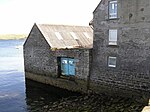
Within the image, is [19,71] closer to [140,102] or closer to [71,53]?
[71,53]

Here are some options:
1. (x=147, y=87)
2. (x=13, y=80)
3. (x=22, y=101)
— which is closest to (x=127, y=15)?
(x=147, y=87)

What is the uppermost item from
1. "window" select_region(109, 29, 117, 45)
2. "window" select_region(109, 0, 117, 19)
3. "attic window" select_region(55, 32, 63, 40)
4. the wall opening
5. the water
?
"window" select_region(109, 0, 117, 19)

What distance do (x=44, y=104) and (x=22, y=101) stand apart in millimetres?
3643

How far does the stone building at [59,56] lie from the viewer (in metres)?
28.4

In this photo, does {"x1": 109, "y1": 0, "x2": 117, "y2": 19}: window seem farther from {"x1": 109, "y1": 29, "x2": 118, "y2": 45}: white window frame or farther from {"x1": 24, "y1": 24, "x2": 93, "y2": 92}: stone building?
{"x1": 24, "y1": 24, "x2": 93, "y2": 92}: stone building

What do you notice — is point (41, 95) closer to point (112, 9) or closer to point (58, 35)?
point (58, 35)

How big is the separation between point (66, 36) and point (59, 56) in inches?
243

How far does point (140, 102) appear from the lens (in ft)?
74.5

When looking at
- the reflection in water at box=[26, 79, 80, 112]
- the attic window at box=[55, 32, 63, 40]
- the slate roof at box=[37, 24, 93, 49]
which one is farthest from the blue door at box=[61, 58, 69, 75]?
the attic window at box=[55, 32, 63, 40]

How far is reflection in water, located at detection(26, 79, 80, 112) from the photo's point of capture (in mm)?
25406

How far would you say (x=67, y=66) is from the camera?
3056 centimetres

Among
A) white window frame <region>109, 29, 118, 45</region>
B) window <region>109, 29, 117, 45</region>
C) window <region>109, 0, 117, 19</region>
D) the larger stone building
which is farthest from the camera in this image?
window <region>109, 29, 117, 45</region>

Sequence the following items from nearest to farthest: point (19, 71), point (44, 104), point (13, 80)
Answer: point (44, 104), point (13, 80), point (19, 71)

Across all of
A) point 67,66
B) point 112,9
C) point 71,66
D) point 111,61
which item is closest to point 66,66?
point 67,66
